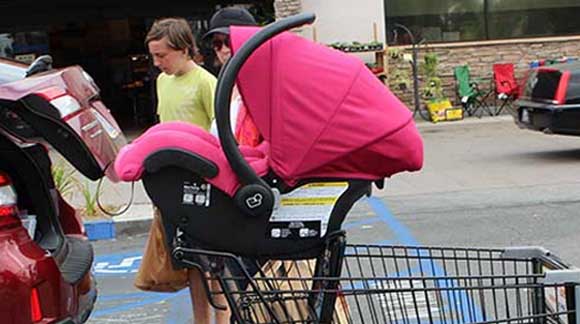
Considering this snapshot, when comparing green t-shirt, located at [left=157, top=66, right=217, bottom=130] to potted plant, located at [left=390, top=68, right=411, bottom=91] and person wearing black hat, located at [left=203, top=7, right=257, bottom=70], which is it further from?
potted plant, located at [left=390, top=68, right=411, bottom=91]

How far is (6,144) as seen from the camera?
3.46 m

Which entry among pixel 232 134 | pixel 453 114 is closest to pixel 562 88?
pixel 453 114

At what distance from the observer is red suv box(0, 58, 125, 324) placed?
301 centimetres

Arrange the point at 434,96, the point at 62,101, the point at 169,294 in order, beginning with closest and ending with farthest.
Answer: the point at 62,101 < the point at 169,294 < the point at 434,96

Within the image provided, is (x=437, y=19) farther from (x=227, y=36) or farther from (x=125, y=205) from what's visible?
(x=227, y=36)

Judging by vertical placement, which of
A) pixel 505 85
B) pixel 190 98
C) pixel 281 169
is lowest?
pixel 505 85

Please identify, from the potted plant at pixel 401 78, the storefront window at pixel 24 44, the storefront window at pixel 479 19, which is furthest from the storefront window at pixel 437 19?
the storefront window at pixel 24 44

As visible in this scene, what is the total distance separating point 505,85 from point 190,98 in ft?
40.9

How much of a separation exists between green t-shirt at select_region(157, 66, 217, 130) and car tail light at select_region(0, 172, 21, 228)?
1.30 m

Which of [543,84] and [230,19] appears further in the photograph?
[543,84]


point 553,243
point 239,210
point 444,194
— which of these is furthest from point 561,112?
point 239,210

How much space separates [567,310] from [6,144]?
7.97 ft

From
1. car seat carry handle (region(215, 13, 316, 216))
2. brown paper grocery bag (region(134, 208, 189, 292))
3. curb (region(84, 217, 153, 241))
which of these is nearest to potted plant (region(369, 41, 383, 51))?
curb (region(84, 217, 153, 241))

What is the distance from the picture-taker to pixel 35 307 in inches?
121
